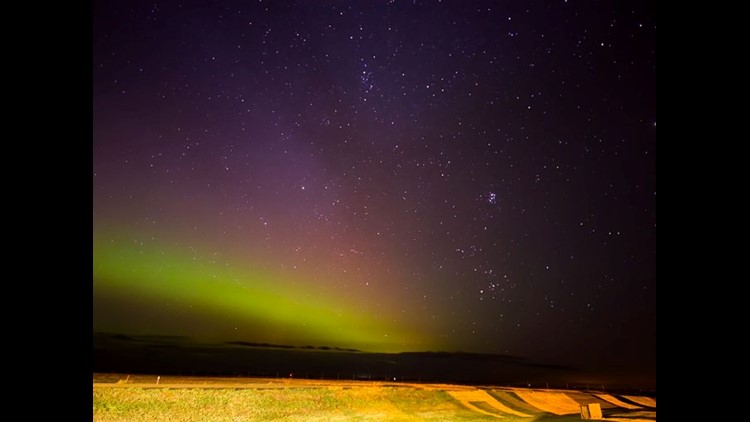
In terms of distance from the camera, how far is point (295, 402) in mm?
16141

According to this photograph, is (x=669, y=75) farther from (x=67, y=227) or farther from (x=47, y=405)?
(x=47, y=405)

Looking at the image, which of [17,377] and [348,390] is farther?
[348,390]

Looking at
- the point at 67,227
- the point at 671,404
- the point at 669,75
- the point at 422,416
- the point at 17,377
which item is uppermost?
the point at 669,75

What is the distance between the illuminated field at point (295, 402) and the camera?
1441 cm

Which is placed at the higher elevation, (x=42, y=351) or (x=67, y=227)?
(x=67, y=227)

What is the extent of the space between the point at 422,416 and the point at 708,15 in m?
15.4

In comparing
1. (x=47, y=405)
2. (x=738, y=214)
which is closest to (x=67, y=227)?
(x=47, y=405)

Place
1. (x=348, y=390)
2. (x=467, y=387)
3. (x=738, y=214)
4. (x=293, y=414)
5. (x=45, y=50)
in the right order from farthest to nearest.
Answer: (x=467, y=387)
(x=348, y=390)
(x=293, y=414)
(x=45, y=50)
(x=738, y=214)

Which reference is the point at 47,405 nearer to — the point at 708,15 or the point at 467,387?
the point at 708,15

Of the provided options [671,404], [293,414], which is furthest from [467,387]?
[671,404]

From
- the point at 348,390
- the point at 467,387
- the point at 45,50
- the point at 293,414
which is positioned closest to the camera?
the point at 45,50

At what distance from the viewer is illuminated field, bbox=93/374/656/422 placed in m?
14.4

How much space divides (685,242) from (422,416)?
1503cm

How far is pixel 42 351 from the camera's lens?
2326mm
